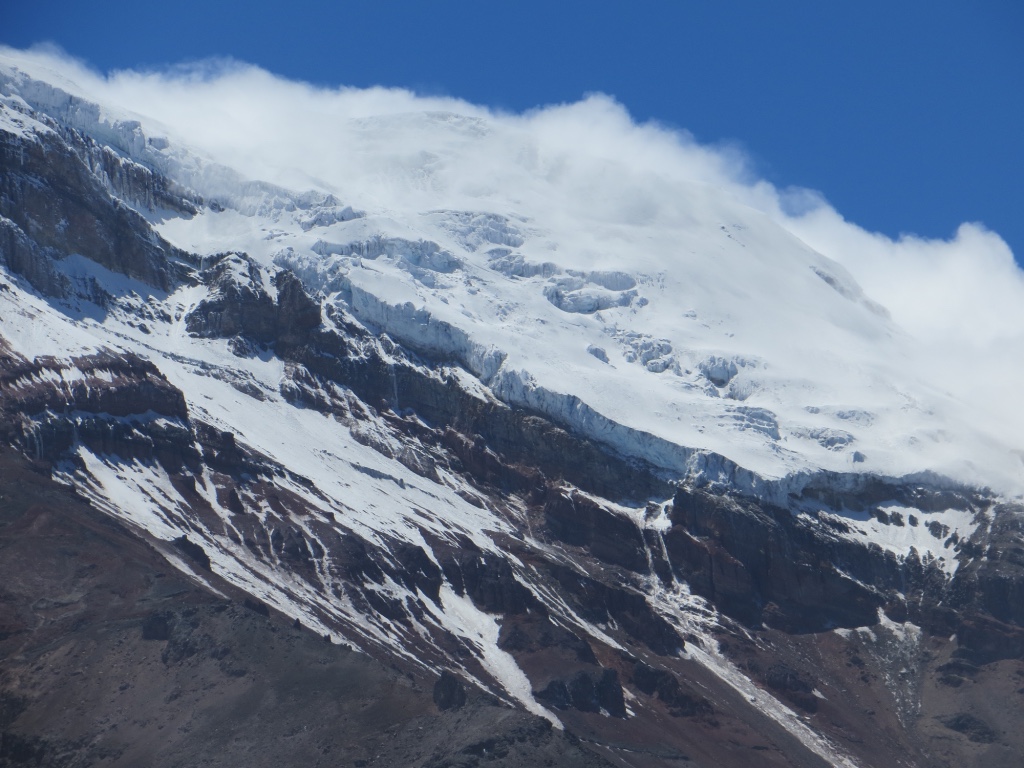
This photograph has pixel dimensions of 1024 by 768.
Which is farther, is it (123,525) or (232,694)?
(123,525)

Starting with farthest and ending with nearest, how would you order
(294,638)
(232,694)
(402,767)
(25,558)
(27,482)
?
(27,482)
(25,558)
(294,638)
(232,694)
(402,767)

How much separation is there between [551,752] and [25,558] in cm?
6755

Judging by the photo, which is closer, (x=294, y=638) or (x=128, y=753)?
(x=128, y=753)

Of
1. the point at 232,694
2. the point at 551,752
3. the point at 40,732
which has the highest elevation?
the point at 551,752

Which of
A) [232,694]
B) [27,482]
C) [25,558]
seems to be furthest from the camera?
[27,482]

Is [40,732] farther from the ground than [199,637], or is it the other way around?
[199,637]

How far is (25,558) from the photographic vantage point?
173m

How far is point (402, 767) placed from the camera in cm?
13562

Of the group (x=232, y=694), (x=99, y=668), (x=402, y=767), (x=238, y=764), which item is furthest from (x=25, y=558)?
(x=402, y=767)

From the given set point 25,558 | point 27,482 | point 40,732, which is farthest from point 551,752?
point 27,482

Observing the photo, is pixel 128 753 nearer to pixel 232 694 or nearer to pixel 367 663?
pixel 232 694

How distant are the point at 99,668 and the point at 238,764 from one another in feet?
74.0

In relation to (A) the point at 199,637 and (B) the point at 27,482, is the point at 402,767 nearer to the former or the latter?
(A) the point at 199,637

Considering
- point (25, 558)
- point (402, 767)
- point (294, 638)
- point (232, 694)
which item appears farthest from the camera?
point (25, 558)
